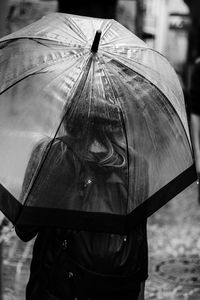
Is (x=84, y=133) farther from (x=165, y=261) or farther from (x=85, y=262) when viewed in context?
(x=165, y=261)

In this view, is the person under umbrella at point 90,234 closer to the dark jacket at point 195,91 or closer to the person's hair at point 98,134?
the person's hair at point 98,134

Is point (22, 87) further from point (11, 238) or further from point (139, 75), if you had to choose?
point (11, 238)

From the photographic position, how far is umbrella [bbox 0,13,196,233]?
3061 mm

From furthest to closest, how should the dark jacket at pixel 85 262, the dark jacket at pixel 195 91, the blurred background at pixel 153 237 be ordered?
1. the dark jacket at pixel 195 91
2. the blurred background at pixel 153 237
3. the dark jacket at pixel 85 262

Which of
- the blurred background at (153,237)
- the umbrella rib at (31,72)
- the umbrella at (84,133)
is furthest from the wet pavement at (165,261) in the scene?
the umbrella rib at (31,72)

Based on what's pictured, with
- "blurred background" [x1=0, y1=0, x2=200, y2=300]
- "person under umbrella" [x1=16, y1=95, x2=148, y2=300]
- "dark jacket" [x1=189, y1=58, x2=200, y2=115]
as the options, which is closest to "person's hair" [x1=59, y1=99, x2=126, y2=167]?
"person under umbrella" [x1=16, y1=95, x2=148, y2=300]

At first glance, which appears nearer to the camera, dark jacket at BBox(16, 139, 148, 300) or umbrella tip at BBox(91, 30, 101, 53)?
umbrella tip at BBox(91, 30, 101, 53)

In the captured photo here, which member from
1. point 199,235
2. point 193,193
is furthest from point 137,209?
point 193,193

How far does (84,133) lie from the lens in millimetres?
3131

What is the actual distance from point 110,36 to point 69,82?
471mm

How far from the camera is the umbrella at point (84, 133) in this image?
306 cm

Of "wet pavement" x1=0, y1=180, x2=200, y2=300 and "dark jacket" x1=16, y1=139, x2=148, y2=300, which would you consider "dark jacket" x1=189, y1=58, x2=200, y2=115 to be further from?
"dark jacket" x1=16, y1=139, x2=148, y2=300

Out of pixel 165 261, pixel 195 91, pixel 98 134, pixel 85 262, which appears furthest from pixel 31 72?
pixel 195 91

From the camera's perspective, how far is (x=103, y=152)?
3.15 metres
